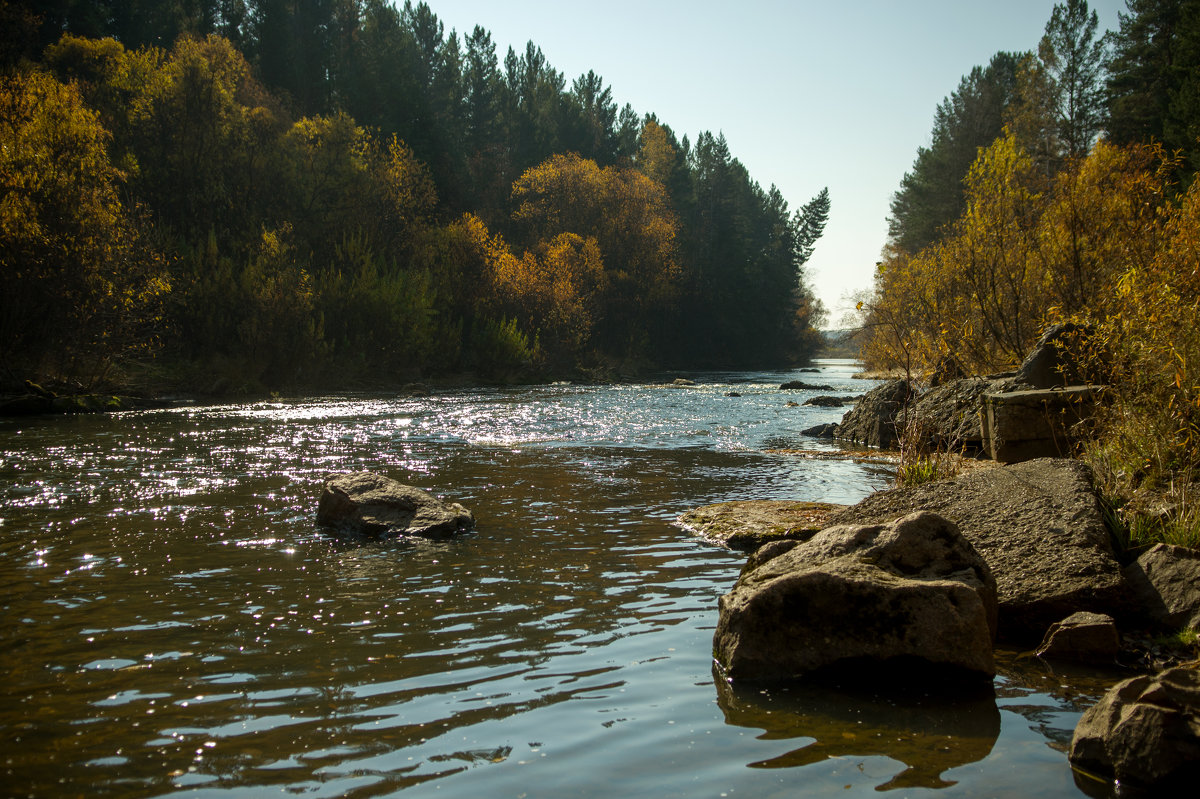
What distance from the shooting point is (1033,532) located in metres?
7.30

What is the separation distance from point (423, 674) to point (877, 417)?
17.6m

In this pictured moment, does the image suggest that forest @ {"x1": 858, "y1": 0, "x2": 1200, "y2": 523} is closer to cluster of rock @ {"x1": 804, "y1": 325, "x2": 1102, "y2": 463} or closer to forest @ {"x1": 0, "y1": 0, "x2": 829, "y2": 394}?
cluster of rock @ {"x1": 804, "y1": 325, "x2": 1102, "y2": 463}

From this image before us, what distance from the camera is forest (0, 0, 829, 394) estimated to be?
1124 inches

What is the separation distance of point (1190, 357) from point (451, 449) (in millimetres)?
14909

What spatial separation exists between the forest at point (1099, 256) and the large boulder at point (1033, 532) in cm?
90

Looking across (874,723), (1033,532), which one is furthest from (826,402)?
(874,723)

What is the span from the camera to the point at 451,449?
64.2 ft

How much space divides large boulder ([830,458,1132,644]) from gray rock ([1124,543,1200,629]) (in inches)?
7.1

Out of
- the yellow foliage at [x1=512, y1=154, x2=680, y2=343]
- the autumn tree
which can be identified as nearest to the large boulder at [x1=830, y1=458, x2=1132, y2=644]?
the autumn tree

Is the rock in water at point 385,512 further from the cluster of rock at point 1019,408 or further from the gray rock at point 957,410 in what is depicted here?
the gray rock at point 957,410

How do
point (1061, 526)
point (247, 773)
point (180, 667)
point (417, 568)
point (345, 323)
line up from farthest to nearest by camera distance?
point (345, 323)
point (417, 568)
point (1061, 526)
point (180, 667)
point (247, 773)

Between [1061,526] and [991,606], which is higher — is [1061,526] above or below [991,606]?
above

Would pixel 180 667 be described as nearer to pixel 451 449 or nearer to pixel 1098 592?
pixel 1098 592

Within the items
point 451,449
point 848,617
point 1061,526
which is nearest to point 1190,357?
point 1061,526
